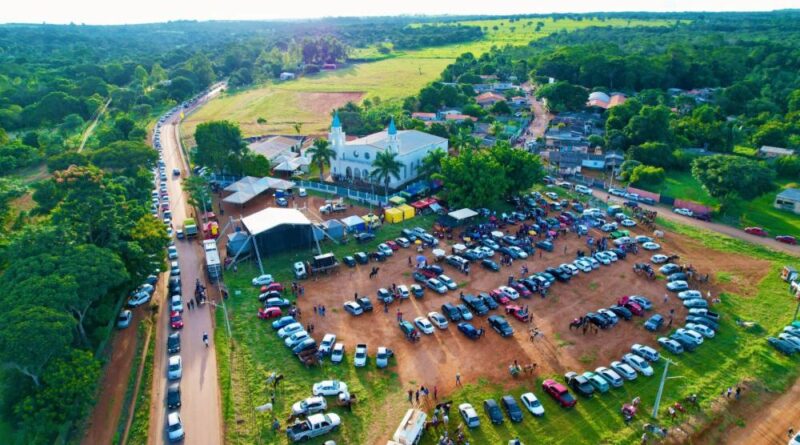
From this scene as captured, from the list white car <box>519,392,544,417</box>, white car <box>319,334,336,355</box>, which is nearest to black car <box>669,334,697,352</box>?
white car <box>519,392,544,417</box>

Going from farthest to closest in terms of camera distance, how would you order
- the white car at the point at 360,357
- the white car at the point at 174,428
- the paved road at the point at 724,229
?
Result: the paved road at the point at 724,229, the white car at the point at 360,357, the white car at the point at 174,428

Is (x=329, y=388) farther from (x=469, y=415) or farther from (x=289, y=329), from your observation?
(x=469, y=415)

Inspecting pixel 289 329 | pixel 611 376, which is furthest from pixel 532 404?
pixel 289 329

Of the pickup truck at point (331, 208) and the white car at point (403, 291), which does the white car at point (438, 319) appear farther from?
the pickup truck at point (331, 208)

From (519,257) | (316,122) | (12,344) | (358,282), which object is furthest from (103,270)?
(316,122)

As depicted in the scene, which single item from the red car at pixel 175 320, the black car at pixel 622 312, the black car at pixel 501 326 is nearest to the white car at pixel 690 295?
the black car at pixel 622 312

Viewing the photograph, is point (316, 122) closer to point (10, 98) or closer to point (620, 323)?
point (10, 98)
